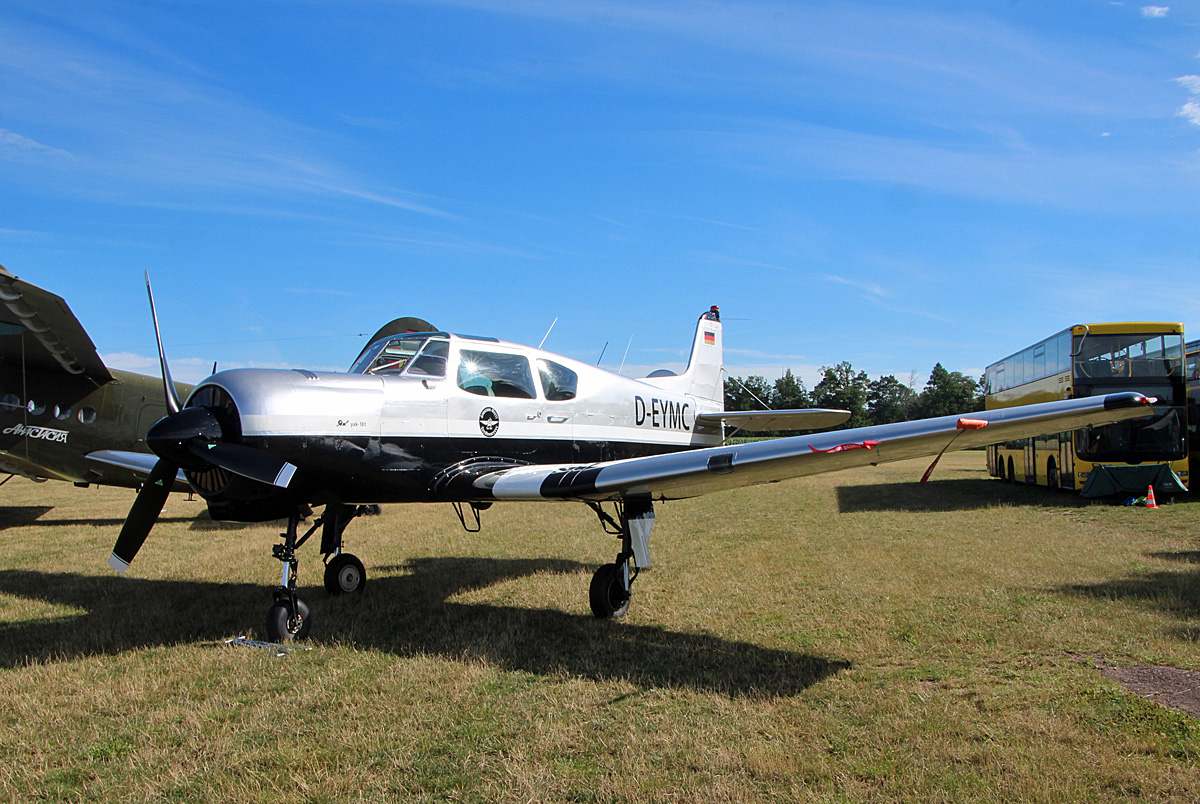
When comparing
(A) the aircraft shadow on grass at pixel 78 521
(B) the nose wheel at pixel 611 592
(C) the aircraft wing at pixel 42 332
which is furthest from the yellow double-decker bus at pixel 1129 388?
(C) the aircraft wing at pixel 42 332

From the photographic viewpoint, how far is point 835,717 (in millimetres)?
4258

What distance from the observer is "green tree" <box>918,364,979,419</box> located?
96.0 meters

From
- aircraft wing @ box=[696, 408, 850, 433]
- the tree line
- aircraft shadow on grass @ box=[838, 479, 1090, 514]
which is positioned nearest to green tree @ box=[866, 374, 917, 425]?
the tree line

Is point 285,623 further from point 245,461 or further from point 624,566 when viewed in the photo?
point 624,566

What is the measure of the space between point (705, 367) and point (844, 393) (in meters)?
89.9

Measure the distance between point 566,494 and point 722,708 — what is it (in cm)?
219

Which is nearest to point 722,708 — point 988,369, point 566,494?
point 566,494

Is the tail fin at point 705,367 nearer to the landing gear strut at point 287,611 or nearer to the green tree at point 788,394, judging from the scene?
the landing gear strut at point 287,611

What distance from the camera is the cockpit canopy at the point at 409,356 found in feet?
22.9

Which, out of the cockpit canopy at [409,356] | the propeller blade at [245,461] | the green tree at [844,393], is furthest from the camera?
the green tree at [844,393]

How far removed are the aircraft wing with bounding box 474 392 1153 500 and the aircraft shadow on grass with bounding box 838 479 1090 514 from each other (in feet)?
36.3

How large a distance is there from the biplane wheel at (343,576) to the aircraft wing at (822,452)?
2.99m

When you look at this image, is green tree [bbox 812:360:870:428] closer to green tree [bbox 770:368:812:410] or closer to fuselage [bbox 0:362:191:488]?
green tree [bbox 770:368:812:410]

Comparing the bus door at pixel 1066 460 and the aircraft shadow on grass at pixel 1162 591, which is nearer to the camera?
the aircraft shadow on grass at pixel 1162 591
